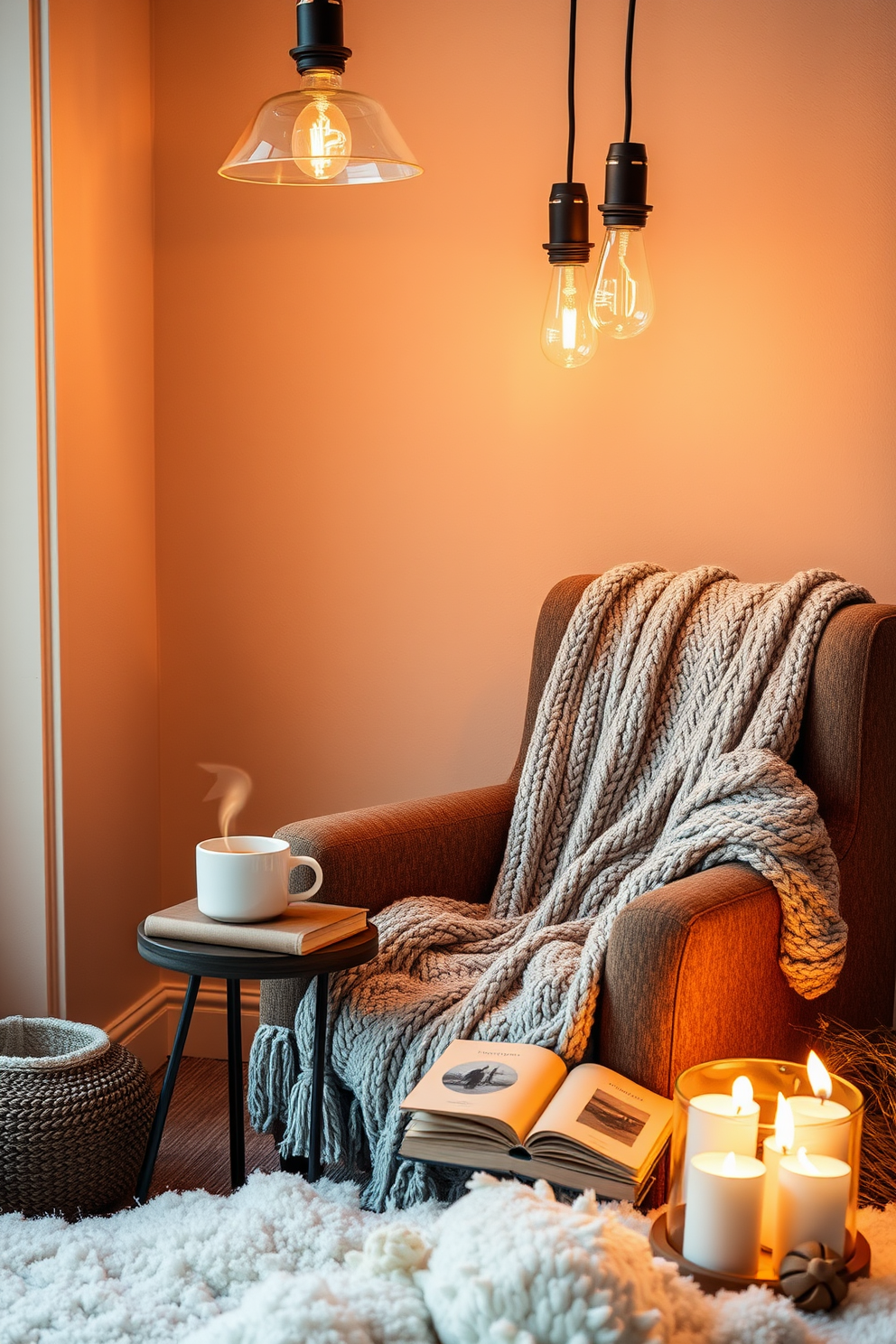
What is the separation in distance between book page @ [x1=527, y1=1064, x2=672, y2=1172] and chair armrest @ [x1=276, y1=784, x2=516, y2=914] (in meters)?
0.52

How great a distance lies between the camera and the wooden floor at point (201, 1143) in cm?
194

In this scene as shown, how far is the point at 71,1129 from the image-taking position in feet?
5.62

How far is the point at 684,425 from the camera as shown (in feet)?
7.43

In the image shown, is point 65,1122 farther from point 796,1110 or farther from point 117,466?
point 117,466

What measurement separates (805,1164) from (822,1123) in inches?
1.6

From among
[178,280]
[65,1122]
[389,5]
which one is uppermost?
[389,5]

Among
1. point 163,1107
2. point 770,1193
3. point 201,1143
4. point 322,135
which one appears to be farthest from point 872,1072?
point 322,135

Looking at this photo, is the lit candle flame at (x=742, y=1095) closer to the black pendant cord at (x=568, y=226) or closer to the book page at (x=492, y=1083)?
the book page at (x=492, y=1083)

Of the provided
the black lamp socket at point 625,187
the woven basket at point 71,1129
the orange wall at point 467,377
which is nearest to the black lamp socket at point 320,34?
the black lamp socket at point 625,187

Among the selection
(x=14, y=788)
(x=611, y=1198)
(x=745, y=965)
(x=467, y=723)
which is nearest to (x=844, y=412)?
(x=467, y=723)

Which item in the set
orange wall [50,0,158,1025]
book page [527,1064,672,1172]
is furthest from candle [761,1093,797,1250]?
orange wall [50,0,158,1025]

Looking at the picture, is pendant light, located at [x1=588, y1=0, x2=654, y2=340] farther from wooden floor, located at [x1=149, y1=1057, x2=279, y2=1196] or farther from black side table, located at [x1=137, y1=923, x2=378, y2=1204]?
wooden floor, located at [x1=149, y1=1057, x2=279, y2=1196]

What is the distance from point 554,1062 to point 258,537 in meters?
1.36

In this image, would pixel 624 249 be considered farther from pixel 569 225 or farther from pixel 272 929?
pixel 272 929
